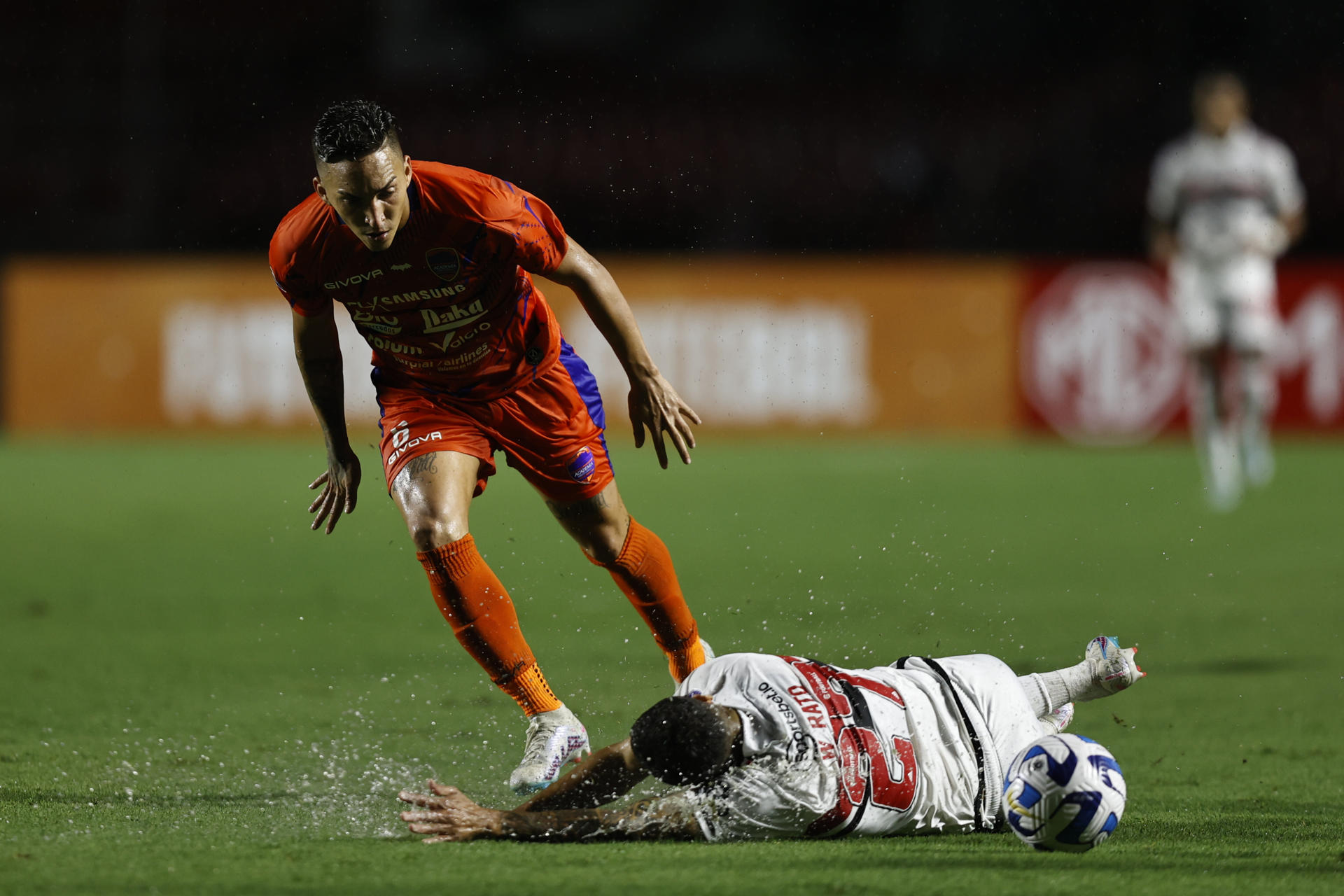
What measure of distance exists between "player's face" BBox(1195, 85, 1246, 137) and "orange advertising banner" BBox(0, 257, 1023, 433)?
3889 millimetres

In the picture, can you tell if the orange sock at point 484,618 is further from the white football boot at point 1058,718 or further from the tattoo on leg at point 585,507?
the white football boot at point 1058,718

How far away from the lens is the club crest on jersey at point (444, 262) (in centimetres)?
469

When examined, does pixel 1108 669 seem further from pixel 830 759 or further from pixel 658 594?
pixel 658 594

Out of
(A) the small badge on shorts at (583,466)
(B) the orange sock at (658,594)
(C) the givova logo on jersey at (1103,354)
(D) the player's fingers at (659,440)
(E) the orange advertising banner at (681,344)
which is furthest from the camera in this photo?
(C) the givova logo on jersey at (1103,354)

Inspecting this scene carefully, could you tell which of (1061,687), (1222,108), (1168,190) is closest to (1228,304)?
(1168,190)

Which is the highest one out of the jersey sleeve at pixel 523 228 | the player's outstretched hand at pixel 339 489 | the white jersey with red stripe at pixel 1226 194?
the white jersey with red stripe at pixel 1226 194

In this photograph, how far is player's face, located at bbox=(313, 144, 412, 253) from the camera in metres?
4.31

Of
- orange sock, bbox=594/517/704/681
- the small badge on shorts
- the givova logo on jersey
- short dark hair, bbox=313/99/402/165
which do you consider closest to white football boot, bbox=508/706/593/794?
orange sock, bbox=594/517/704/681

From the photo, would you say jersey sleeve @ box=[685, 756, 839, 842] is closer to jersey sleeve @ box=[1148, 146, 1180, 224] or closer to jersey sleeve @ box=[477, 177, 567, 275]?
jersey sleeve @ box=[477, 177, 567, 275]

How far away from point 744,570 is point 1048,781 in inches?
206

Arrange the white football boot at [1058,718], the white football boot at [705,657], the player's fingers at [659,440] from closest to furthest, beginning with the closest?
the white football boot at [1058,718], the player's fingers at [659,440], the white football boot at [705,657]

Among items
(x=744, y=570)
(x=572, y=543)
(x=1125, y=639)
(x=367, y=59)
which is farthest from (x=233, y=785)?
(x=367, y=59)

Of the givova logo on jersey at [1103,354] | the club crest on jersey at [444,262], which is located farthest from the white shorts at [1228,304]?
the club crest on jersey at [444,262]

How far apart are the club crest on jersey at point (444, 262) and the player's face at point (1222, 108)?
789 cm
